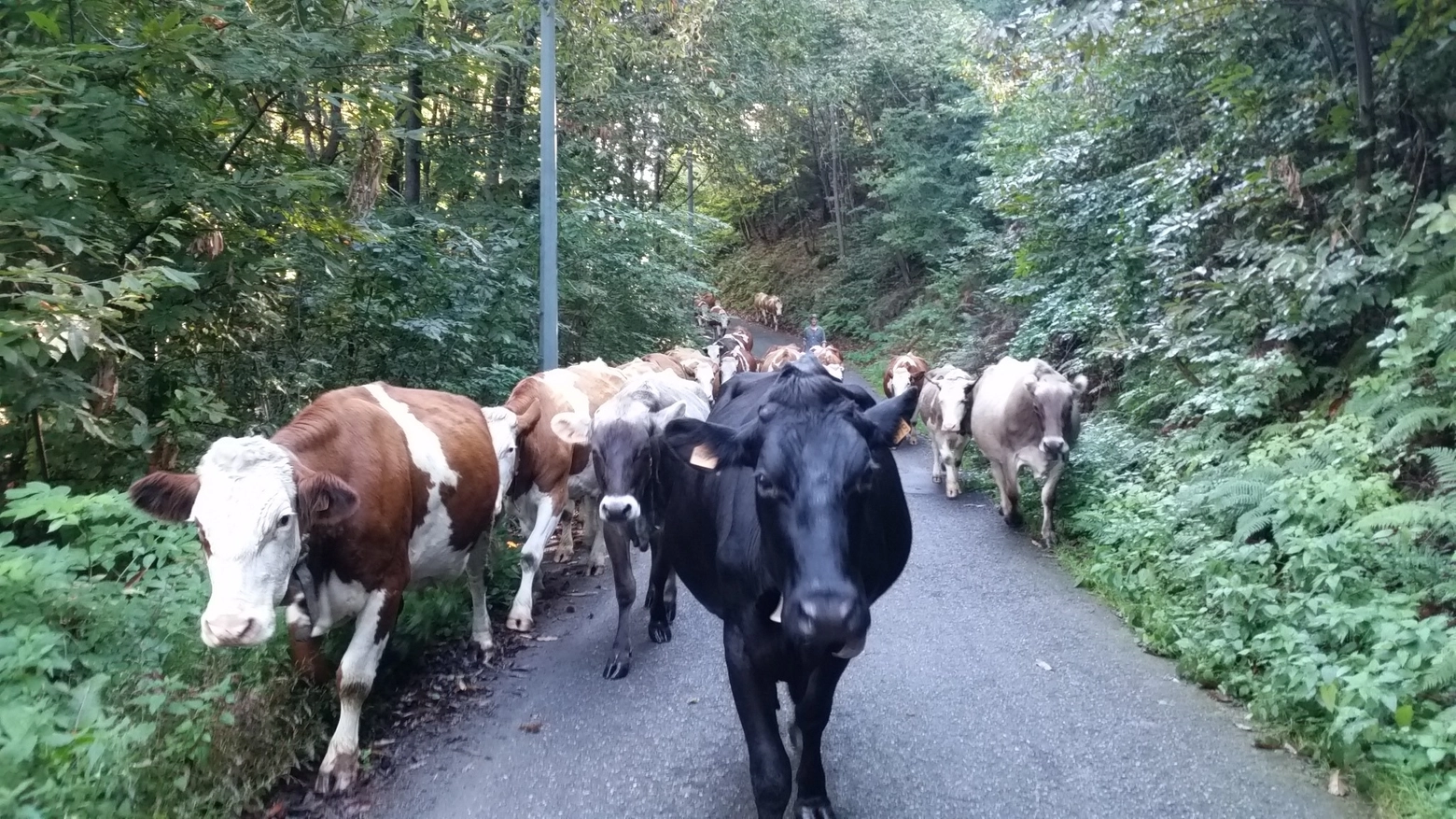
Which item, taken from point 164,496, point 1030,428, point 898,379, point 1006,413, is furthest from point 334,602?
point 898,379

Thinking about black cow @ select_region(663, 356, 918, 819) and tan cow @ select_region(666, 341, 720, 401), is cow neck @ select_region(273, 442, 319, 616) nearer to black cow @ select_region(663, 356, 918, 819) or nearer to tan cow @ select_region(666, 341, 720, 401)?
black cow @ select_region(663, 356, 918, 819)

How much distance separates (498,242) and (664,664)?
6.38 metres

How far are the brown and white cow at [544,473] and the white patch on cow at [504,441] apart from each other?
3cm

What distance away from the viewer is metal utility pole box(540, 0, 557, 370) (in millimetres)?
8883

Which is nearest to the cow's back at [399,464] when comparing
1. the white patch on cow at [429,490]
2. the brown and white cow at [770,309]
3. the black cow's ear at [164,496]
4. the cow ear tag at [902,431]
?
the white patch on cow at [429,490]

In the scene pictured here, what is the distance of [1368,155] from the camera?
23.5 feet

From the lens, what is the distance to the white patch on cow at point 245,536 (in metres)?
3.47

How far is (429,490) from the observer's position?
4973mm

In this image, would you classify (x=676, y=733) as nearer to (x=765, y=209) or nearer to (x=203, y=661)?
(x=203, y=661)

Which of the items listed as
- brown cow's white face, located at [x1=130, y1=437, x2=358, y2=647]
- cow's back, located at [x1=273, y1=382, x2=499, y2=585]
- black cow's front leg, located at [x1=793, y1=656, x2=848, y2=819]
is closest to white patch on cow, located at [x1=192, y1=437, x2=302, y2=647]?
brown cow's white face, located at [x1=130, y1=437, x2=358, y2=647]

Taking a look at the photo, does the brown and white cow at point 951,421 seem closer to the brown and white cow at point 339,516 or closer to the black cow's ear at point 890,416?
the brown and white cow at point 339,516

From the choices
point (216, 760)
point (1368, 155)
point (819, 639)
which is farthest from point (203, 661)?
point (1368, 155)

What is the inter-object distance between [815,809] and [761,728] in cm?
63

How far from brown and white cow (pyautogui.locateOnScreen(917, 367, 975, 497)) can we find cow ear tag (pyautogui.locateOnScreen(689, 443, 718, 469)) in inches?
308
